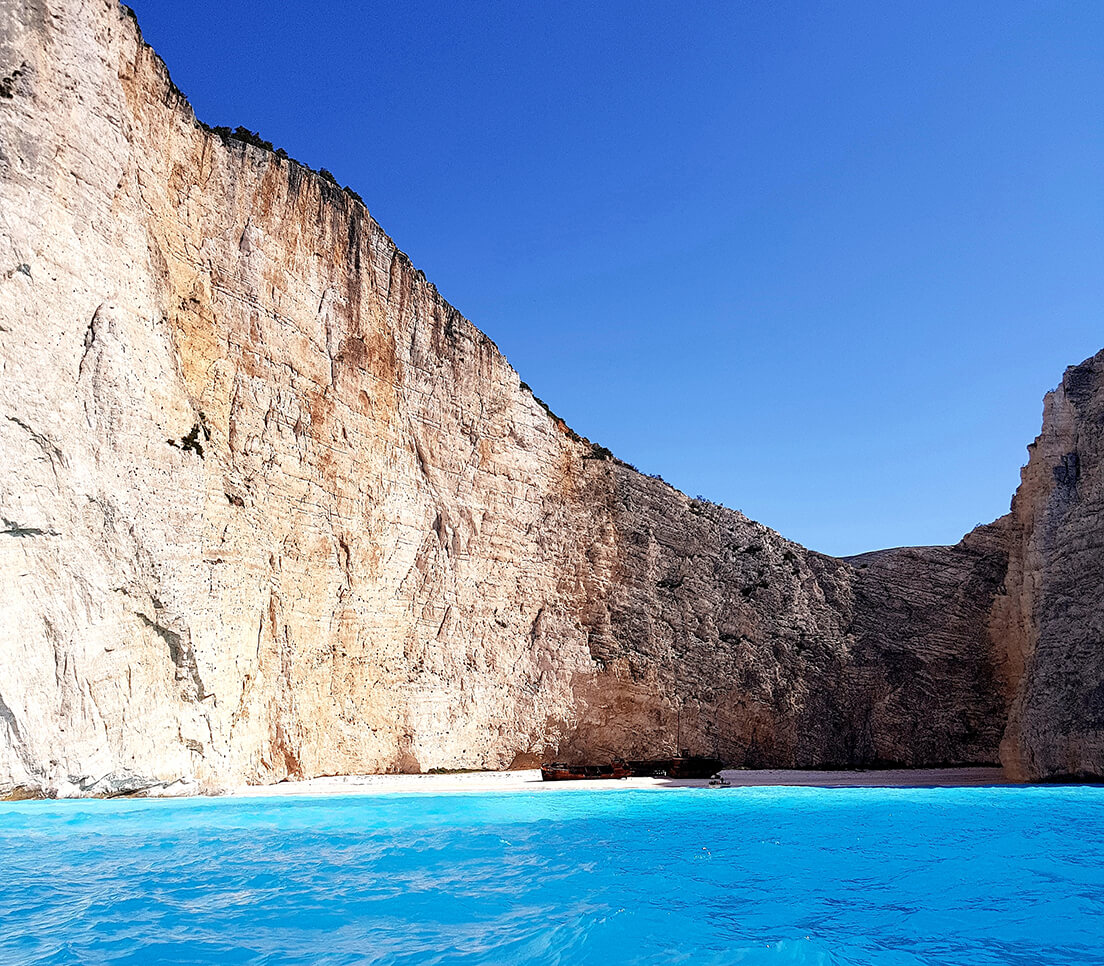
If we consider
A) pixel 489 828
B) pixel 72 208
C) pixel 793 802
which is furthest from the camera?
pixel 793 802

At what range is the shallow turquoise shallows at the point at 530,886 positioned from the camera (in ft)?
22.7

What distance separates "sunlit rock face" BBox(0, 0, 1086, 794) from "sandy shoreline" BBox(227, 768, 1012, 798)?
102 centimetres

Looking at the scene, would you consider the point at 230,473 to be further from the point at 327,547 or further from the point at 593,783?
the point at 593,783

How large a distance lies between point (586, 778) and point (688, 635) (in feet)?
29.5

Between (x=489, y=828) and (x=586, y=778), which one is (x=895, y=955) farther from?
(x=586, y=778)

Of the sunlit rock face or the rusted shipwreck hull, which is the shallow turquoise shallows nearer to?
the sunlit rock face

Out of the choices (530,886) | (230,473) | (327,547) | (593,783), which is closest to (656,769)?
(593,783)

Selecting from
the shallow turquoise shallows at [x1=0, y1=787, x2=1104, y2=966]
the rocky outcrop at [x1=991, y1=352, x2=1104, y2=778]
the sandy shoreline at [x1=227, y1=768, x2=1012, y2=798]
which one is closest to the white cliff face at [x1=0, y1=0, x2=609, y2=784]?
the sandy shoreline at [x1=227, y1=768, x2=1012, y2=798]

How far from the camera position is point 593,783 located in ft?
79.3

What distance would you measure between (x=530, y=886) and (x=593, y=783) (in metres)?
15.4

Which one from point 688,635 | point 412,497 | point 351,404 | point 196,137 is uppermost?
point 196,137

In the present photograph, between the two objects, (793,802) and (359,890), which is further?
(793,802)

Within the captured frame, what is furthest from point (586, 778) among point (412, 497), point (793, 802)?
point (412, 497)

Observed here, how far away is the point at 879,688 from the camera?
108 feet
